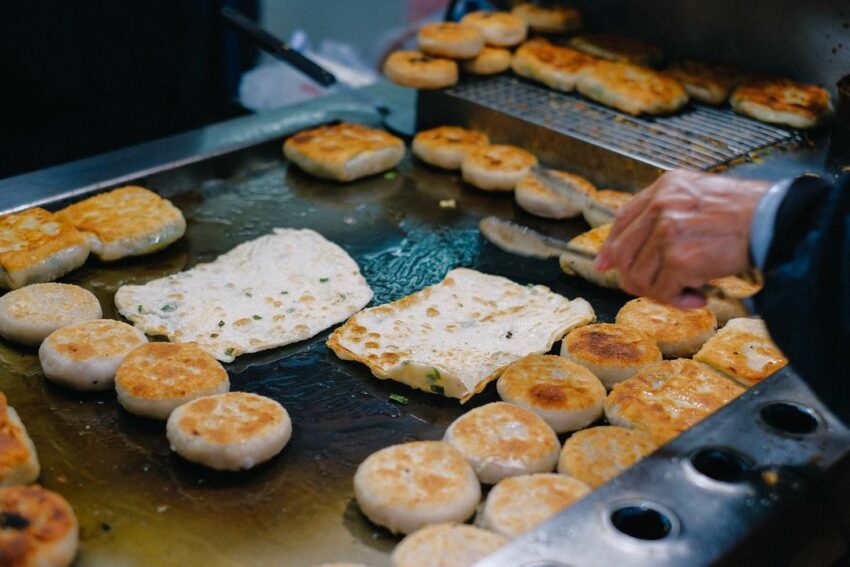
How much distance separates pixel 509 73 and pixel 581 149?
101 centimetres

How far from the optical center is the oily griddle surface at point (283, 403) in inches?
95.0

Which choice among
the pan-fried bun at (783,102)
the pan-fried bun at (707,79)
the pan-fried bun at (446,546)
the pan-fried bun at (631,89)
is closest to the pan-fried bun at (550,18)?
the pan-fried bun at (631,89)

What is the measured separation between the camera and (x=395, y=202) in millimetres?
4324

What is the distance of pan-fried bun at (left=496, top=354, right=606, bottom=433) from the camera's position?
2818 millimetres

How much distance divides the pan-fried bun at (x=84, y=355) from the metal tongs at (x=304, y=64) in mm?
1905

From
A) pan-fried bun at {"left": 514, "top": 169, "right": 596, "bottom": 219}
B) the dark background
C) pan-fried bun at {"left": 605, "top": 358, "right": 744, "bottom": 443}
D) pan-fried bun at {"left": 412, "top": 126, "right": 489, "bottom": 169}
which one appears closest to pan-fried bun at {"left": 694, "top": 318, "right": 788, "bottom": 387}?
pan-fried bun at {"left": 605, "top": 358, "right": 744, "bottom": 443}

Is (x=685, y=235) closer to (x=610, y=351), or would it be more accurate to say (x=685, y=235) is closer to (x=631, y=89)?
(x=610, y=351)

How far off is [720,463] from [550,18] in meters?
3.54

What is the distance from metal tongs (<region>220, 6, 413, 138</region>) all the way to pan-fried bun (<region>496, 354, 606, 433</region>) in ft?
6.82

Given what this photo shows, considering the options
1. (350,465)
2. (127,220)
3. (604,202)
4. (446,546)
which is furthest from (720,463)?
(127,220)

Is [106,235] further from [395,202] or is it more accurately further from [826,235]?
[826,235]

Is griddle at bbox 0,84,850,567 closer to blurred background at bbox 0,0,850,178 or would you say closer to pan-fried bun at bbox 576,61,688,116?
pan-fried bun at bbox 576,61,688,116

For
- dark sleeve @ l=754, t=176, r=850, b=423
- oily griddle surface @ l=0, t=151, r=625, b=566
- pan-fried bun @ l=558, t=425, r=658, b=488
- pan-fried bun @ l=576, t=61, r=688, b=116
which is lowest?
oily griddle surface @ l=0, t=151, r=625, b=566

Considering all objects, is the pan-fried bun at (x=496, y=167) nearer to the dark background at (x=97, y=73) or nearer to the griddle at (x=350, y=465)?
the griddle at (x=350, y=465)
